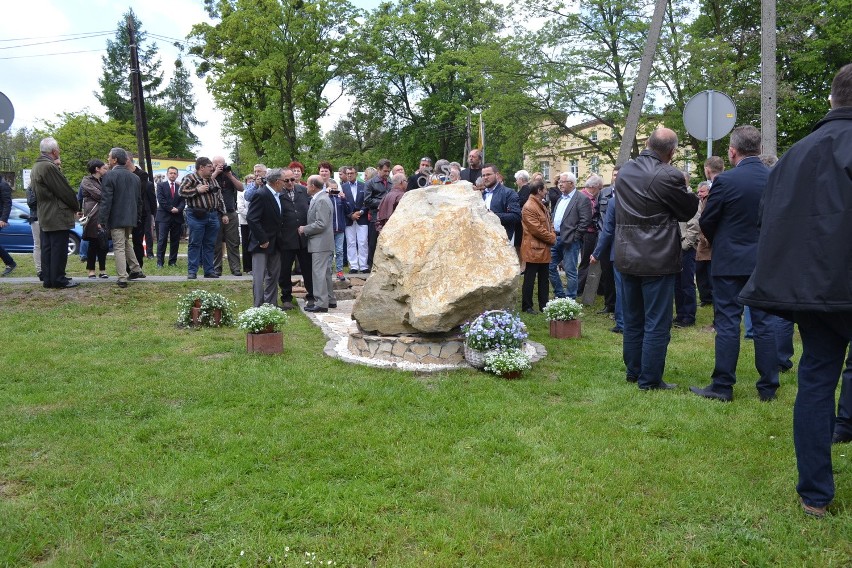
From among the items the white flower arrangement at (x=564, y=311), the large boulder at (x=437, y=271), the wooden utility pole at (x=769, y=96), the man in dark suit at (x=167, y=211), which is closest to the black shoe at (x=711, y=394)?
the large boulder at (x=437, y=271)

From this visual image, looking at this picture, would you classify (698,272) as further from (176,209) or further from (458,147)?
(458,147)

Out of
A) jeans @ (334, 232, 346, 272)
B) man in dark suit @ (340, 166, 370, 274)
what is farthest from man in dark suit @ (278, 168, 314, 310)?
man in dark suit @ (340, 166, 370, 274)

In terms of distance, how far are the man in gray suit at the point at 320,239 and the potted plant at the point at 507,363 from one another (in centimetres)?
366

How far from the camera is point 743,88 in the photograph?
819 inches

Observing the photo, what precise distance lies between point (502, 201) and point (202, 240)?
5.25 meters

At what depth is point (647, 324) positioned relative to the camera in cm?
573

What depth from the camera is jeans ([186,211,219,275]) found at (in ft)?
36.7

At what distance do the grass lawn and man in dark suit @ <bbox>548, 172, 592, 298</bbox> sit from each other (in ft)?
11.3

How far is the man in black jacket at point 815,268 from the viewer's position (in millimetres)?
3256

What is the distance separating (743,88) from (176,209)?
17.3 metres

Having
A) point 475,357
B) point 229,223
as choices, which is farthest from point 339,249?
point 475,357

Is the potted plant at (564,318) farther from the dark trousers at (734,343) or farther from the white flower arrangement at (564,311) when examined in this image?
the dark trousers at (734,343)

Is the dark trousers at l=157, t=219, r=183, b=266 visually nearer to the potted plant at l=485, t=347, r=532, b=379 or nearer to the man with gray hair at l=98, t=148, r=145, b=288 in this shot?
the man with gray hair at l=98, t=148, r=145, b=288

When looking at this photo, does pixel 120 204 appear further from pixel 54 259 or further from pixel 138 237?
pixel 138 237
